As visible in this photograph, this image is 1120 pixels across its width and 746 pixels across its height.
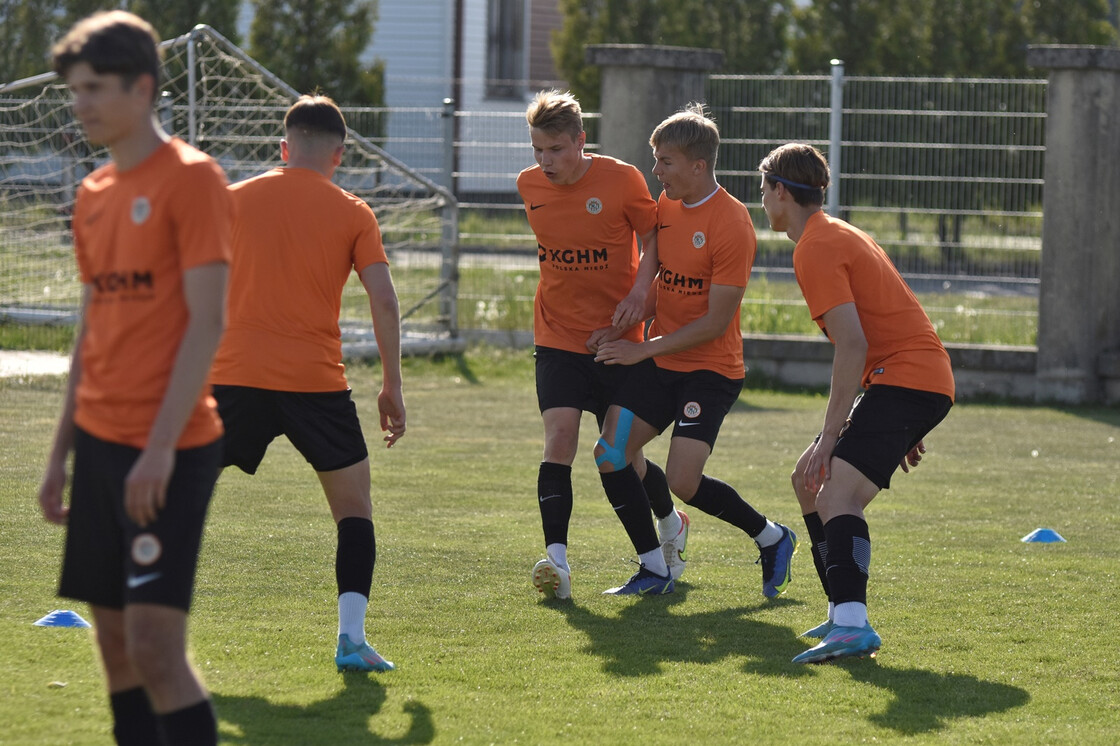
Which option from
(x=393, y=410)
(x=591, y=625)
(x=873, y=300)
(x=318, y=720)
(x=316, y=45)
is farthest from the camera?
(x=316, y=45)

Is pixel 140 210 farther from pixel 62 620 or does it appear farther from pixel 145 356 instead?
pixel 62 620

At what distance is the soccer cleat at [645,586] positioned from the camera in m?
6.55

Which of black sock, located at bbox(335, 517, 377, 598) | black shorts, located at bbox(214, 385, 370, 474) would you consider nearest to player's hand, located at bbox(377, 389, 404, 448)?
black shorts, located at bbox(214, 385, 370, 474)

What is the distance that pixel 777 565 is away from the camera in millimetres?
6605

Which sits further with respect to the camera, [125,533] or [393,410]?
[393,410]

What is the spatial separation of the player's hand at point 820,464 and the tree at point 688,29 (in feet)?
73.3

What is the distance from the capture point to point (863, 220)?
1416 cm

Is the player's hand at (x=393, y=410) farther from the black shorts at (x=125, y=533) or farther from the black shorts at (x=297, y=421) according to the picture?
the black shorts at (x=125, y=533)

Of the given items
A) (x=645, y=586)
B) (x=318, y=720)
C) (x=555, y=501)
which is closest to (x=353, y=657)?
(x=318, y=720)

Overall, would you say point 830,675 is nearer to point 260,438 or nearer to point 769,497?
point 260,438

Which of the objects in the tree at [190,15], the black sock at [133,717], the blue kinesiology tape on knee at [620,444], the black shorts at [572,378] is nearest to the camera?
the black sock at [133,717]

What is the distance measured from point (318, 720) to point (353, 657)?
0.54 metres

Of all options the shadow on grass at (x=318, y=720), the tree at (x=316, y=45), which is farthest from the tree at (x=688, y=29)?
the shadow on grass at (x=318, y=720)

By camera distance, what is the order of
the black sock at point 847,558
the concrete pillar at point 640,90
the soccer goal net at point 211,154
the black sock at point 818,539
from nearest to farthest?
the black sock at point 847,558, the black sock at point 818,539, the soccer goal net at point 211,154, the concrete pillar at point 640,90
